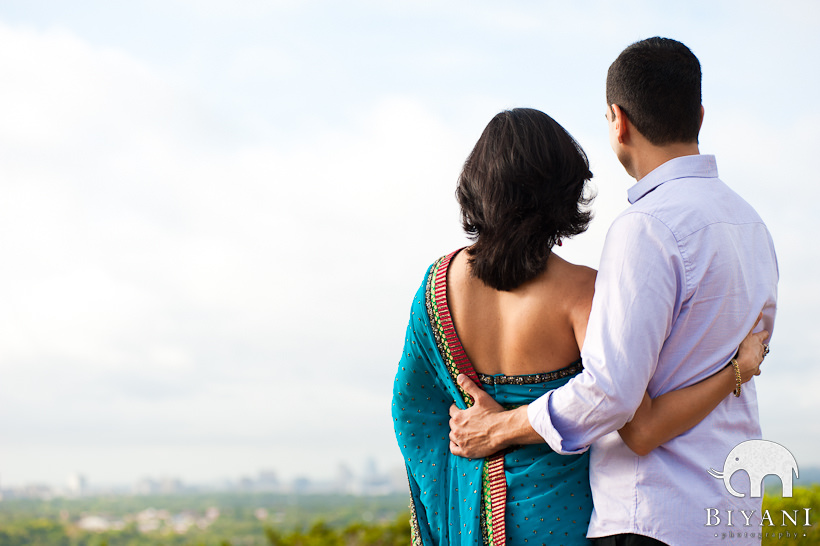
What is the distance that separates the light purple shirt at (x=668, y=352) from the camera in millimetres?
1534

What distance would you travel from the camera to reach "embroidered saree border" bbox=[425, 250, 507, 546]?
6.22 feet

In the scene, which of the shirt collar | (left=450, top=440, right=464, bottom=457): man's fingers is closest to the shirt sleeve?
the shirt collar

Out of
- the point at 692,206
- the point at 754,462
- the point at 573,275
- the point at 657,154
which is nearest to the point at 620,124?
the point at 657,154

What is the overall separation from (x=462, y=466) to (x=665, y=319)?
0.78 meters

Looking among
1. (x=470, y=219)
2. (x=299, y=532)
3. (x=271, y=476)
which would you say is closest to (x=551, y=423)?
(x=470, y=219)

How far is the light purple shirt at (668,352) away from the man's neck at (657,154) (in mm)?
83

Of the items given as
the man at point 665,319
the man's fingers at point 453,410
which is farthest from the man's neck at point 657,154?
the man's fingers at point 453,410

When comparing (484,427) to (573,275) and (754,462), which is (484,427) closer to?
(573,275)

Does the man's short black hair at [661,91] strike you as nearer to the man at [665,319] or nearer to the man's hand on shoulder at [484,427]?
the man at [665,319]

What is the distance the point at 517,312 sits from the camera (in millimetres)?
1806

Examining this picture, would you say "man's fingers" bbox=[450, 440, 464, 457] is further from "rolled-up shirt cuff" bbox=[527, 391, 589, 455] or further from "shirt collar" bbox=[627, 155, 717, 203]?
"shirt collar" bbox=[627, 155, 717, 203]

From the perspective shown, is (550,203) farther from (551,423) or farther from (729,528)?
(729,528)

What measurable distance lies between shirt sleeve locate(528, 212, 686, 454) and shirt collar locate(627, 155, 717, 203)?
14 cm

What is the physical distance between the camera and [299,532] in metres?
5.50
